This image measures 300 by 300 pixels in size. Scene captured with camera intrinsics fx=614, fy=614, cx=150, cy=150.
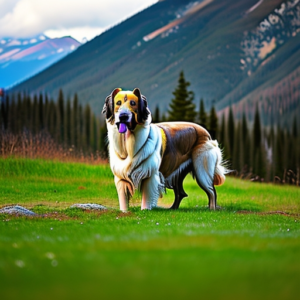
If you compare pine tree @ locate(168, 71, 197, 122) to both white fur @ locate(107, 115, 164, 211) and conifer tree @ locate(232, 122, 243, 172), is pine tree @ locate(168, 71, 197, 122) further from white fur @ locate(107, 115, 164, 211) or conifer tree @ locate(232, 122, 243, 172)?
white fur @ locate(107, 115, 164, 211)

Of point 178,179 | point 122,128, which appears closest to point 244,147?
point 178,179

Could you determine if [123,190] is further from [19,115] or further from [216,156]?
[19,115]

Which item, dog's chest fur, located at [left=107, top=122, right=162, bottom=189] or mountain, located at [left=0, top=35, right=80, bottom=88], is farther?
mountain, located at [left=0, top=35, right=80, bottom=88]

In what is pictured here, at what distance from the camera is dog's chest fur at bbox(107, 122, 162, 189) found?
13641 mm

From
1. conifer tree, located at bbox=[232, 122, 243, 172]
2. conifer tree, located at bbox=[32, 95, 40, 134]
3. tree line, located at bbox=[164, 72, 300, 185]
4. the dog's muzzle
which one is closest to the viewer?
the dog's muzzle

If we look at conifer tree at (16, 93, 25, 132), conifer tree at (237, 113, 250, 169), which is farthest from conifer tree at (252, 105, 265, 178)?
conifer tree at (16, 93, 25, 132)

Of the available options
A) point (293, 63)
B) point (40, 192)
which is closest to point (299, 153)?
point (40, 192)

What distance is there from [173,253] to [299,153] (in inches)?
2315

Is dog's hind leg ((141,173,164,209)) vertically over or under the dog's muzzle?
under

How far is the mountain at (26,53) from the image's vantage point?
61.2 m

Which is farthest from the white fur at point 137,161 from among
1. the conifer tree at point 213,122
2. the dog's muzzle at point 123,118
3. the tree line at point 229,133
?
the tree line at point 229,133

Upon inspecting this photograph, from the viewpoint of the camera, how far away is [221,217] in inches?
525

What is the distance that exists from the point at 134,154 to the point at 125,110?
1046 millimetres

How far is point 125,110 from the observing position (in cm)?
1325
